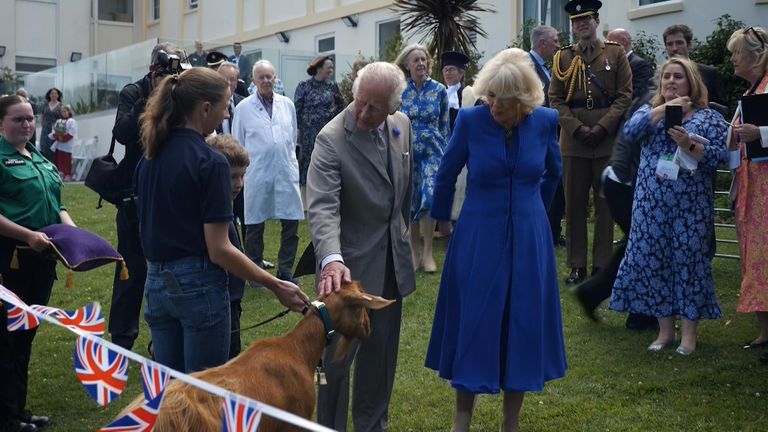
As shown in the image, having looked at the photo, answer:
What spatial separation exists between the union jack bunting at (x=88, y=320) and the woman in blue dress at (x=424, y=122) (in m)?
6.35

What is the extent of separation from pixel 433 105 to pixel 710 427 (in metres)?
5.40

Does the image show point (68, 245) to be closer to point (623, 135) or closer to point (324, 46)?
point (623, 135)

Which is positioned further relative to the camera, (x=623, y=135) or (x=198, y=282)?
(x=623, y=135)

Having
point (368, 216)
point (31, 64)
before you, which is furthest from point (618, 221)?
point (31, 64)

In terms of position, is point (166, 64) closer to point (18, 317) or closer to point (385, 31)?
point (18, 317)

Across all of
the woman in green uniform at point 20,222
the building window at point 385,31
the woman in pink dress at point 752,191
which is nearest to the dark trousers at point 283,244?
the woman in green uniform at point 20,222

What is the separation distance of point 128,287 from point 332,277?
126 inches

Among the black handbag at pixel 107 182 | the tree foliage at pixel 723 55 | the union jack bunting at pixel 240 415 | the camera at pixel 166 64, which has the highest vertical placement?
the tree foliage at pixel 723 55

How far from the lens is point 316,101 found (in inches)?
505

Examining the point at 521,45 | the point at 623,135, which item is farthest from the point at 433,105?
the point at 521,45

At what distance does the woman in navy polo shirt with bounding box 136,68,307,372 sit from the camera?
440cm

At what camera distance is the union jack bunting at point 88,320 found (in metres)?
3.92

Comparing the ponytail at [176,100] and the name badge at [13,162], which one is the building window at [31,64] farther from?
the ponytail at [176,100]

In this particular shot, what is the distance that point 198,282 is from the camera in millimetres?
4496
